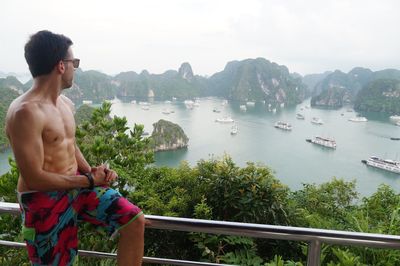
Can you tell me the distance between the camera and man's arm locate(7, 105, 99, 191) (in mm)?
826

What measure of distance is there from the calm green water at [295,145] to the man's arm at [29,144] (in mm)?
16203

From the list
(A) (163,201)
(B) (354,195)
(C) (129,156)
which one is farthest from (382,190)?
(C) (129,156)

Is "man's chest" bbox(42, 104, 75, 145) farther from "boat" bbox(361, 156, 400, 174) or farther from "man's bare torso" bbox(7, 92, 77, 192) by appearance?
"boat" bbox(361, 156, 400, 174)

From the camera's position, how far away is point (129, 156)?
175 inches

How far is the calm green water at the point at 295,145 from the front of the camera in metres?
27.7

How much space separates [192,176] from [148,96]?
70967 mm

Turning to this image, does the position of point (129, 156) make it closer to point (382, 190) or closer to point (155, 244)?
point (155, 244)

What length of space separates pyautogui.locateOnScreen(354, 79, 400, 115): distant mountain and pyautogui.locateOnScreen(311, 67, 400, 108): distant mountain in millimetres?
8099

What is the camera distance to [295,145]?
3891cm

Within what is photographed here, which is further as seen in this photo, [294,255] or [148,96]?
[148,96]

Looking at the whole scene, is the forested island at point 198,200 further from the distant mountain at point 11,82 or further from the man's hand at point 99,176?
the distant mountain at point 11,82

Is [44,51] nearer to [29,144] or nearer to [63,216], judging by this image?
[29,144]

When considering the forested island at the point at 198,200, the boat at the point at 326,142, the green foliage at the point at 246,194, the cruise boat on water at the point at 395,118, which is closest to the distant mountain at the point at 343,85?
the cruise boat on water at the point at 395,118

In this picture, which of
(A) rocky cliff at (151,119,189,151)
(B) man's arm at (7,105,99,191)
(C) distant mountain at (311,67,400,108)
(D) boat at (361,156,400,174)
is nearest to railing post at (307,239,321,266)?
(B) man's arm at (7,105,99,191)
